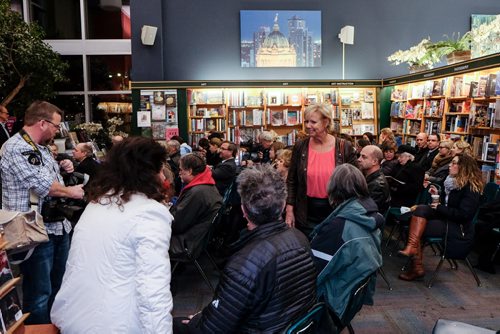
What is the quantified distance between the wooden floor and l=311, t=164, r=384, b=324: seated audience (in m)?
0.99

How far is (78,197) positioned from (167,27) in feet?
29.7

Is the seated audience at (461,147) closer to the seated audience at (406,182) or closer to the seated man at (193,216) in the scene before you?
the seated audience at (406,182)

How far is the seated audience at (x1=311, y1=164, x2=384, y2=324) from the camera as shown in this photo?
2475 millimetres

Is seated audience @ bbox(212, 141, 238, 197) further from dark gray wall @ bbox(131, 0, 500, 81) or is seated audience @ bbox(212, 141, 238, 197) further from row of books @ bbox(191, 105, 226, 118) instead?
dark gray wall @ bbox(131, 0, 500, 81)

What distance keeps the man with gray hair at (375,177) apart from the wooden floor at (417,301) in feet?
2.74

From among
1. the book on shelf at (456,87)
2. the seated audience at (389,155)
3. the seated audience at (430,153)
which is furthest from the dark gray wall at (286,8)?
the seated audience at (389,155)

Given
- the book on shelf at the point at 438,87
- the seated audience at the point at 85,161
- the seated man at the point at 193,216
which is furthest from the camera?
the book on shelf at the point at 438,87

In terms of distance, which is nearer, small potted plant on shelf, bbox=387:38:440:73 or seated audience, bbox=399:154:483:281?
seated audience, bbox=399:154:483:281

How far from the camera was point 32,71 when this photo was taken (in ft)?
33.3

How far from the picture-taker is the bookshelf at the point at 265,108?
10344 millimetres

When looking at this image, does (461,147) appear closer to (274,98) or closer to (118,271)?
(118,271)

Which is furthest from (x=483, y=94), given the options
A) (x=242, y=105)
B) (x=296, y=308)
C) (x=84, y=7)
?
(x=84, y=7)

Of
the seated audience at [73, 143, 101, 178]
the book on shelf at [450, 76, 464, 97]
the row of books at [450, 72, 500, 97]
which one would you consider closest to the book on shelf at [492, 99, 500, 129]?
the row of books at [450, 72, 500, 97]

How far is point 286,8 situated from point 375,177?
820 centimetres
